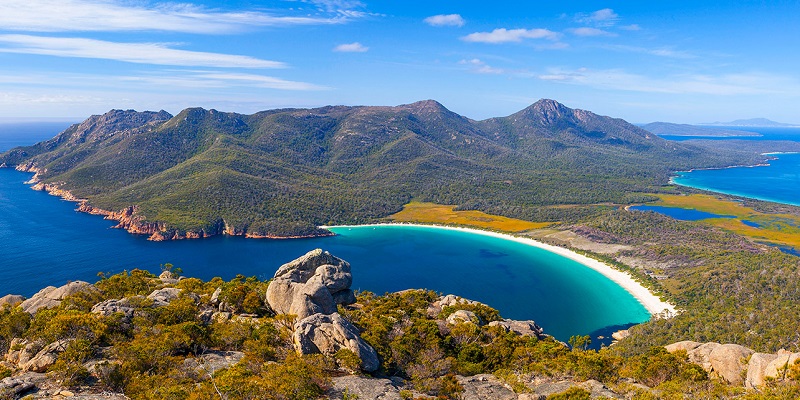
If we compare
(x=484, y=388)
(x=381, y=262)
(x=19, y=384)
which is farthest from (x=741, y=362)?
(x=381, y=262)

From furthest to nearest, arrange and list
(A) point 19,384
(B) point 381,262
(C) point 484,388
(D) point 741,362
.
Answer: (B) point 381,262, (D) point 741,362, (C) point 484,388, (A) point 19,384

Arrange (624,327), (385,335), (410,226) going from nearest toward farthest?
(385,335)
(624,327)
(410,226)

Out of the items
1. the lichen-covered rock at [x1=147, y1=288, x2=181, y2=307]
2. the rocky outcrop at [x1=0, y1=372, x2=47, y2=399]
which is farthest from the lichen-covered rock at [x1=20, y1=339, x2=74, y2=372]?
the lichen-covered rock at [x1=147, y1=288, x2=181, y2=307]

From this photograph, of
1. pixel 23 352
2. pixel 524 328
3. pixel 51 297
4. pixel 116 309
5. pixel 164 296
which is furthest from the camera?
pixel 524 328

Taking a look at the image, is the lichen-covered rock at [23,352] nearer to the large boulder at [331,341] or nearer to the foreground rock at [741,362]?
the large boulder at [331,341]

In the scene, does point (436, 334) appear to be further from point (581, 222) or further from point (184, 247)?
point (581, 222)

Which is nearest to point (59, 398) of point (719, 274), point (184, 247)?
point (719, 274)

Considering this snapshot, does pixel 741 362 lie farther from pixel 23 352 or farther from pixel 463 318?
pixel 23 352

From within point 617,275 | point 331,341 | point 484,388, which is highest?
point 331,341

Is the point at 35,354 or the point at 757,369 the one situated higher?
the point at 35,354
